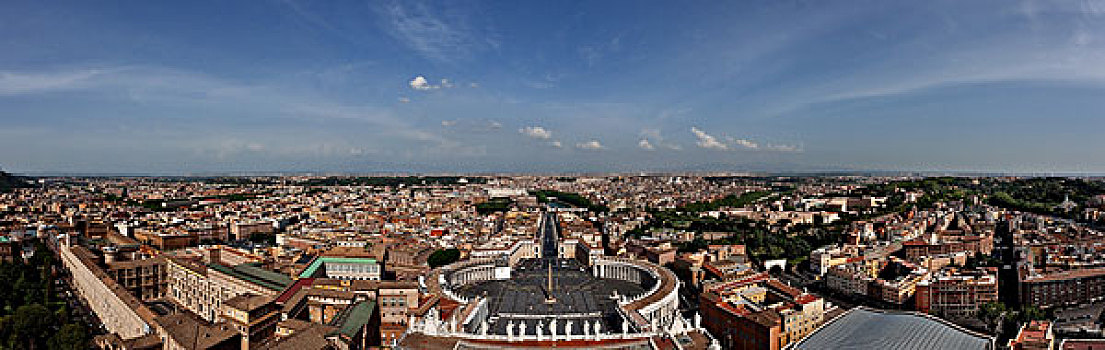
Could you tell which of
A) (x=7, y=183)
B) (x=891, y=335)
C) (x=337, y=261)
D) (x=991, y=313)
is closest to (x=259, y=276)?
(x=337, y=261)

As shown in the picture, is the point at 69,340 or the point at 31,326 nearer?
the point at 69,340

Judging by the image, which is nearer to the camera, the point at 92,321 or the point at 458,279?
the point at 92,321

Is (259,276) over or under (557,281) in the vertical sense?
over

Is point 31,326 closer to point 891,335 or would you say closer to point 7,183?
point 891,335

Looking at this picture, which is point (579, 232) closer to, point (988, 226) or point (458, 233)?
point (458, 233)

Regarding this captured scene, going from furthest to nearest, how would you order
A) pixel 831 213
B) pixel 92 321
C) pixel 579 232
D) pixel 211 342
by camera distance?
pixel 831 213 < pixel 579 232 < pixel 92 321 < pixel 211 342

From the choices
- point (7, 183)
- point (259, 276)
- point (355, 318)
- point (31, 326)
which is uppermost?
point (7, 183)

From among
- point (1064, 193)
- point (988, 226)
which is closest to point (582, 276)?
point (988, 226)

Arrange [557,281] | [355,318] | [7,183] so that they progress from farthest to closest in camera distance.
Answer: [7,183], [557,281], [355,318]
